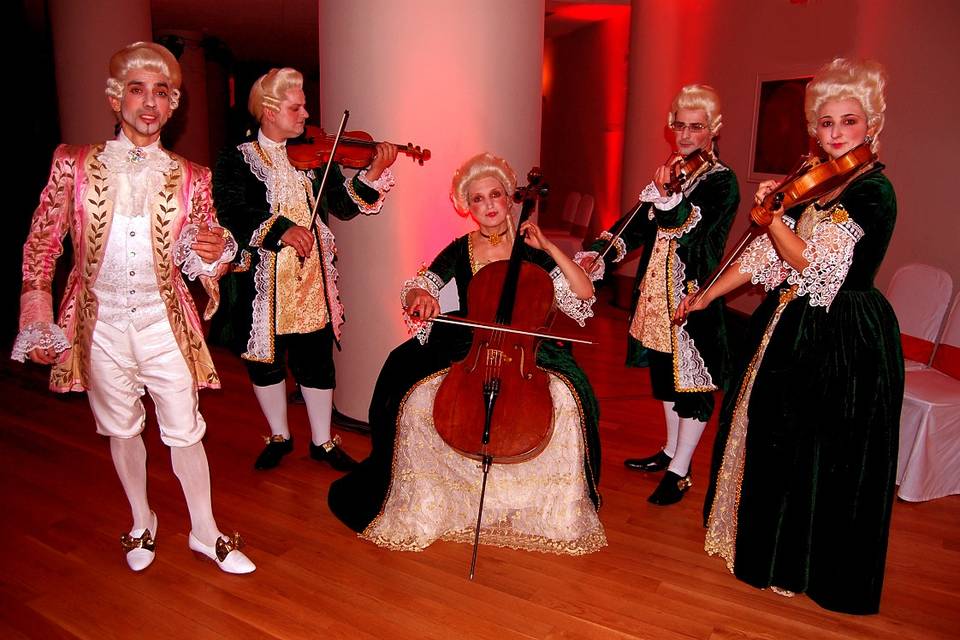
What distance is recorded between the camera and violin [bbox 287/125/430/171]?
314 centimetres

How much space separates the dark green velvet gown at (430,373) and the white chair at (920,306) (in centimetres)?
184

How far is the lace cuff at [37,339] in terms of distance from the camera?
7.14 ft

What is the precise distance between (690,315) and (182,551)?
7.03 ft

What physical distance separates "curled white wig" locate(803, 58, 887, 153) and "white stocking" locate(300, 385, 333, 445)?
232cm

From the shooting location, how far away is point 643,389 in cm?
477

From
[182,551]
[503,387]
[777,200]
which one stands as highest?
[777,200]

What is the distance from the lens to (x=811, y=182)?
212 cm

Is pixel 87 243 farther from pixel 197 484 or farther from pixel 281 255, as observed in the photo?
pixel 281 255

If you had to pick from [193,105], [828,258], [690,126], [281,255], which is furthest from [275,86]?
[193,105]

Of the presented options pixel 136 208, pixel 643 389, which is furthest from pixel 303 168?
pixel 643 389

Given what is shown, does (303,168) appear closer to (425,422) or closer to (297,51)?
(425,422)

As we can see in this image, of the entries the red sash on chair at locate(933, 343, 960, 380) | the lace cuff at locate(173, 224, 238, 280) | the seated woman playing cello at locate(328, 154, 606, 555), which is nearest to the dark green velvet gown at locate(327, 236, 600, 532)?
the seated woman playing cello at locate(328, 154, 606, 555)

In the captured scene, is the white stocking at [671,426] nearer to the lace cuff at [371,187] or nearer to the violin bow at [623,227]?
the violin bow at [623,227]

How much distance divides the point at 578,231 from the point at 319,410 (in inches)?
205
